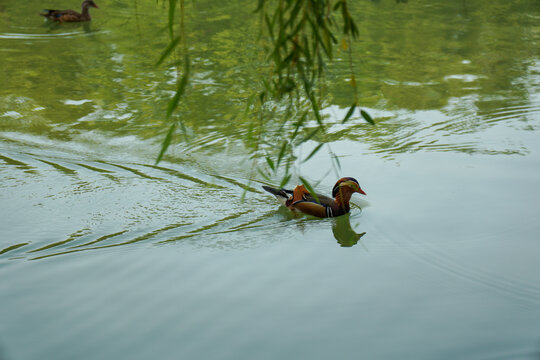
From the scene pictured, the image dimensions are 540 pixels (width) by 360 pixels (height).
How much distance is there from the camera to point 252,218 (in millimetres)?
6422

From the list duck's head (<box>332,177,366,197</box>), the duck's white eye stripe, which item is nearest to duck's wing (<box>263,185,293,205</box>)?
the duck's white eye stripe

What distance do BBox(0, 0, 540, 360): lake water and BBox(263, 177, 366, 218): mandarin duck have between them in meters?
0.13

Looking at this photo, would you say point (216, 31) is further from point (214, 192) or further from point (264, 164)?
point (214, 192)

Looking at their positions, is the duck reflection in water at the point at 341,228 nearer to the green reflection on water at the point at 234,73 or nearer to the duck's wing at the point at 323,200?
the duck's wing at the point at 323,200

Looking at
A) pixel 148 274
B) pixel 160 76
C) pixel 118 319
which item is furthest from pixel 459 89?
pixel 118 319

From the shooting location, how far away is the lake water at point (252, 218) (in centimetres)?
441

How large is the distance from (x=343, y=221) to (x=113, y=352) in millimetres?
3069

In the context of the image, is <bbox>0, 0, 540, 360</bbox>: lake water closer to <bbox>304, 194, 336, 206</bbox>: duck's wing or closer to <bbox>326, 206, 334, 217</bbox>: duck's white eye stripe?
<bbox>326, 206, 334, 217</bbox>: duck's white eye stripe

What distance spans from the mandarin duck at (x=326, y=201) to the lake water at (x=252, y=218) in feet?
0.43

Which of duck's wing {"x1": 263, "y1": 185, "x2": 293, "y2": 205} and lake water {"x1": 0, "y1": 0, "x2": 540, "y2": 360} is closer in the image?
lake water {"x1": 0, "y1": 0, "x2": 540, "y2": 360}

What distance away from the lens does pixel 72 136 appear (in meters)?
8.35

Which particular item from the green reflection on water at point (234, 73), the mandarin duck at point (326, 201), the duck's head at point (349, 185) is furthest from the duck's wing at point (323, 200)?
the green reflection on water at point (234, 73)

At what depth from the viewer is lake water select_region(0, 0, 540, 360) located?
4.41 meters

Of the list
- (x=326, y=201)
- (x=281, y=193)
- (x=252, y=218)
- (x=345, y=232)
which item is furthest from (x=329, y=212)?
(x=252, y=218)
